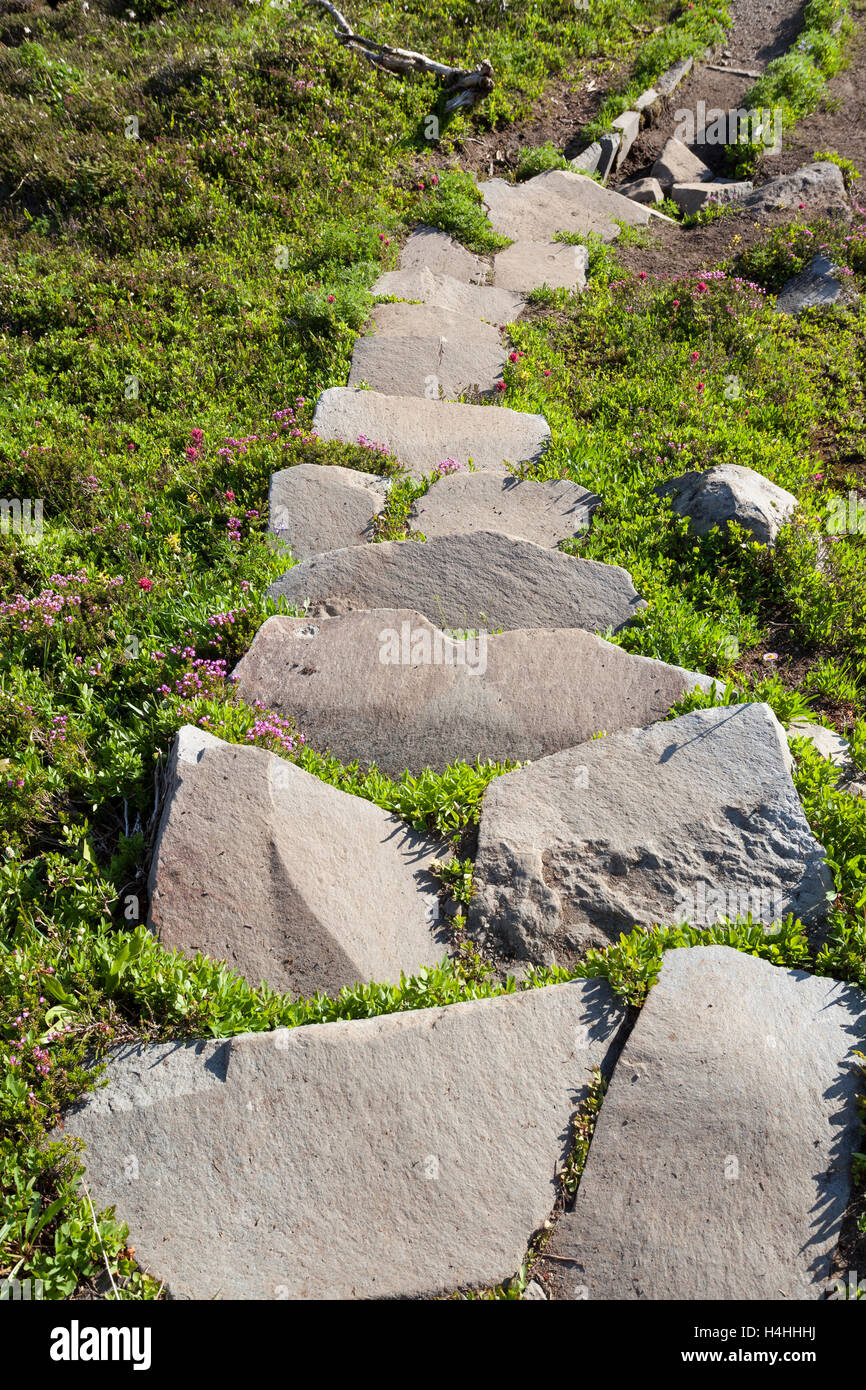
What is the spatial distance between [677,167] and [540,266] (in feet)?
13.9

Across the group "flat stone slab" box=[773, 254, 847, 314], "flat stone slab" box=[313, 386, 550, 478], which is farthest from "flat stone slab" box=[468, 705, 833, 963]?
"flat stone slab" box=[773, 254, 847, 314]

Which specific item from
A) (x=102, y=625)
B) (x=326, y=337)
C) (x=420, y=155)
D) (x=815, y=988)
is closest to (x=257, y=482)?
(x=102, y=625)

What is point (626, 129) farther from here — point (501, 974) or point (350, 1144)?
point (350, 1144)

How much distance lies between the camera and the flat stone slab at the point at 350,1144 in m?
3.80

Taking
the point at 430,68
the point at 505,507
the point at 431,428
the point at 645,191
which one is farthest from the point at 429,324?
the point at 430,68

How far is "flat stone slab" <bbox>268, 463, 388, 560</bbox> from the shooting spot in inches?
299

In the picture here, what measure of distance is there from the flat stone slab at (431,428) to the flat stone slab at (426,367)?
0.36 meters

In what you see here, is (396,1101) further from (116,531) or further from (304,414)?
(304,414)

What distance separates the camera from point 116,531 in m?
7.96

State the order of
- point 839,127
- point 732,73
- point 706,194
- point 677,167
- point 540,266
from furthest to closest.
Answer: point 732,73 → point 839,127 → point 677,167 → point 706,194 → point 540,266

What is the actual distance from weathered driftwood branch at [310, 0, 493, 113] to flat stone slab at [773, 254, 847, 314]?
22.3ft

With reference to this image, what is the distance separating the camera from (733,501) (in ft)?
23.2

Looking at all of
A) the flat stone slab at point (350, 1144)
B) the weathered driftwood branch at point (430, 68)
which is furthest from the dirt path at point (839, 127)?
the flat stone slab at point (350, 1144)

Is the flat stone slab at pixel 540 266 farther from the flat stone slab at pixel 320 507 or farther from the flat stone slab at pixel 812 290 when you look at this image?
the flat stone slab at pixel 320 507
